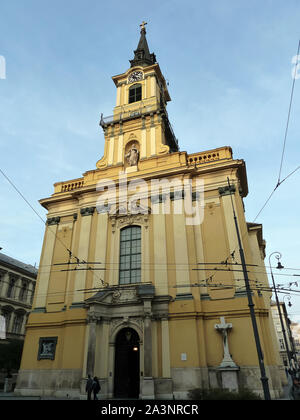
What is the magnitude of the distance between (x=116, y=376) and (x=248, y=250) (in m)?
10.1

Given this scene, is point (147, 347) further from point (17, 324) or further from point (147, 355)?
point (17, 324)

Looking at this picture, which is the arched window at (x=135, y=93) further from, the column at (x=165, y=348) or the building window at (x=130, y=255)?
the column at (x=165, y=348)

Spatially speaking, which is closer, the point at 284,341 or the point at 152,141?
the point at 152,141

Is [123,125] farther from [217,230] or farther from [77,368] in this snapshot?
[77,368]

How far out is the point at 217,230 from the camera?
18.2 m

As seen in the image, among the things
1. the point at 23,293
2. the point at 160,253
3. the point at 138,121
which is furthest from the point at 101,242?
the point at 23,293

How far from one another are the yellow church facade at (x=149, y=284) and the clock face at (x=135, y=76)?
642 centimetres

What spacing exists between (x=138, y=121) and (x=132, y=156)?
3.59 m

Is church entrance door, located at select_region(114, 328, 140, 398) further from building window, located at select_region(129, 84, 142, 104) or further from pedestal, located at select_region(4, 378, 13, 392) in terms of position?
building window, located at select_region(129, 84, 142, 104)

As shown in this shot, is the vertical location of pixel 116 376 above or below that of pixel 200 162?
below

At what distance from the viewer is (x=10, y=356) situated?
91.1 feet

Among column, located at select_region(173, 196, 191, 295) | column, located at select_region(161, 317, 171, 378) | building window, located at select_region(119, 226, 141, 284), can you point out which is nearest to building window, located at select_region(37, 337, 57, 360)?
building window, located at select_region(119, 226, 141, 284)

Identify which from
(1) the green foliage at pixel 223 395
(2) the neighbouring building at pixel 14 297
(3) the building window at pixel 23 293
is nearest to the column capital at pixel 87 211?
(1) the green foliage at pixel 223 395
